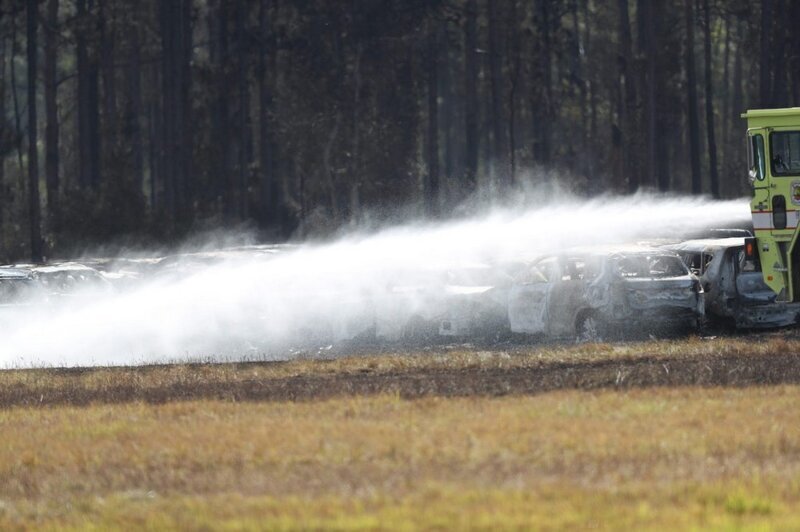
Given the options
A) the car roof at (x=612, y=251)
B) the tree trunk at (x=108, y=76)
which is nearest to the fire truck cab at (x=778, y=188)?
the car roof at (x=612, y=251)

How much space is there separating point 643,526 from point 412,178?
71.6 metres

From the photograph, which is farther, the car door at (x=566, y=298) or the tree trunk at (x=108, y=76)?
the tree trunk at (x=108, y=76)

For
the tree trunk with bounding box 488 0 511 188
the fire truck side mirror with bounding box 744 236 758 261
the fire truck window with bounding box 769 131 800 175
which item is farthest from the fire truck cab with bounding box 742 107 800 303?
the tree trunk with bounding box 488 0 511 188

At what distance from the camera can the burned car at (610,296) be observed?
25.1 metres

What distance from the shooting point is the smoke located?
29.5 meters

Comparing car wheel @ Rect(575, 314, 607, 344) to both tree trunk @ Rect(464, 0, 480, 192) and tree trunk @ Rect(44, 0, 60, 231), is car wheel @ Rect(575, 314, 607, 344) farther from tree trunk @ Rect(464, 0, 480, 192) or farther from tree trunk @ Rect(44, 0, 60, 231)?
tree trunk @ Rect(464, 0, 480, 192)

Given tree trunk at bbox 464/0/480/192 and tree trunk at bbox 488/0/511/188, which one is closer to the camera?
tree trunk at bbox 464/0/480/192

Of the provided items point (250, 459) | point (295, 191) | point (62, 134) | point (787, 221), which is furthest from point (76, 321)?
point (62, 134)

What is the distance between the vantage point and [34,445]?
1490 cm

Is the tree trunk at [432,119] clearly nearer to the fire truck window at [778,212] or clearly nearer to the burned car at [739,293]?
the burned car at [739,293]

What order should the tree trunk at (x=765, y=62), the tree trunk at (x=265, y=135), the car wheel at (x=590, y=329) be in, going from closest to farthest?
the car wheel at (x=590, y=329) < the tree trunk at (x=765, y=62) < the tree trunk at (x=265, y=135)

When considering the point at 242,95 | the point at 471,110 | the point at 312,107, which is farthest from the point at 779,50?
the point at 242,95

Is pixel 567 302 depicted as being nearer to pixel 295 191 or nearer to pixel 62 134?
pixel 295 191

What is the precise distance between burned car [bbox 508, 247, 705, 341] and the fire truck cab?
162 centimetres
